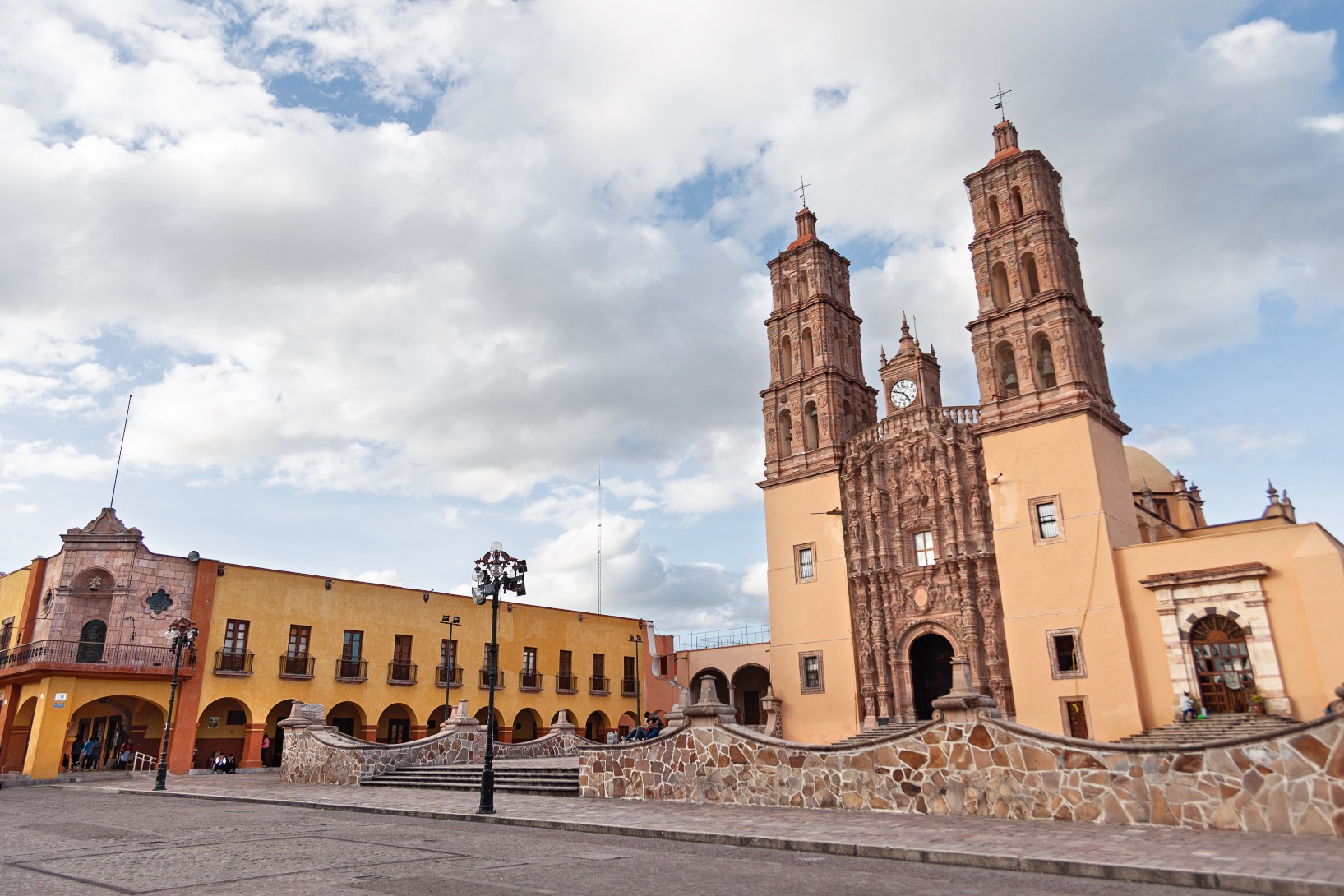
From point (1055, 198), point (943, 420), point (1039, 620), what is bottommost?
point (1039, 620)

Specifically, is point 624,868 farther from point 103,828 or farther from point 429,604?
point 429,604

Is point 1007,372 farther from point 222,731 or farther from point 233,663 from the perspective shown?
point 222,731

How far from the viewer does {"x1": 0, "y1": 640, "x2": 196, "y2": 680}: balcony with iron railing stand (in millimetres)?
26938

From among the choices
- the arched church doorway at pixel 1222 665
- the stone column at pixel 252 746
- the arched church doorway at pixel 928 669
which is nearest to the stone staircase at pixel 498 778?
the stone column at pixel 252 746

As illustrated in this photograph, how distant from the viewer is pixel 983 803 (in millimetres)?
12227

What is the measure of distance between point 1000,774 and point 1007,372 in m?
18.4

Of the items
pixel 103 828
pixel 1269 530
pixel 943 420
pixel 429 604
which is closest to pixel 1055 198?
pixel 943 420

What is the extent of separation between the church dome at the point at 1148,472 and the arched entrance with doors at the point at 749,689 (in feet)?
60.4

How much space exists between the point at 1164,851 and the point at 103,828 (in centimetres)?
1342

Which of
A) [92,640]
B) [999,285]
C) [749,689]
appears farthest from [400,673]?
[999,285]

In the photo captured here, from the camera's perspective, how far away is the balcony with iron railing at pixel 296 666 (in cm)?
3036

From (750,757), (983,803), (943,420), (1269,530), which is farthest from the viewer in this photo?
(943,420)

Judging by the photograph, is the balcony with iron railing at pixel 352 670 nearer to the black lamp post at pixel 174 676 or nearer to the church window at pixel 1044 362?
the black lamp post at pixel 174 676

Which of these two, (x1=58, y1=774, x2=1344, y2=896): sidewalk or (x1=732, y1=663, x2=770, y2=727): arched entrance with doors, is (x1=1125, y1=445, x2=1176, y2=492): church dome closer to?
(x1=732, y1=663, x2=770, y2=727): arched entrance with doors
